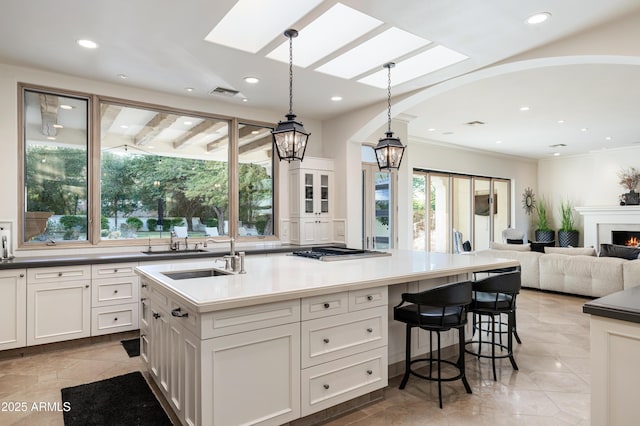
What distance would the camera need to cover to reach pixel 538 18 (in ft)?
9.62

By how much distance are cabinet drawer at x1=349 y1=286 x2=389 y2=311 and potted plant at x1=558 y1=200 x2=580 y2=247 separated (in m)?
9.96

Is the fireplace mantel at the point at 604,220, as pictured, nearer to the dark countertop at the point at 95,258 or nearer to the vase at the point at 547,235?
the vase at the point at 547,235

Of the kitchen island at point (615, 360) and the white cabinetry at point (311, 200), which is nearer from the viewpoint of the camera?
the kitchen island at point (615, 360)

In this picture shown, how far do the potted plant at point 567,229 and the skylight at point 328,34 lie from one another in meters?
9.71

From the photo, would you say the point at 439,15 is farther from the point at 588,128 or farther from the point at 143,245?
the point at 588,128

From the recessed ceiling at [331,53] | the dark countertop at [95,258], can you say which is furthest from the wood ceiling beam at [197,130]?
the dark countertop at [95,258]

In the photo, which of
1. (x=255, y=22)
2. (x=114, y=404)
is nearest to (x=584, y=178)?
(x=255, y=22)

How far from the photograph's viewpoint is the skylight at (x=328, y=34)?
9.95 ft

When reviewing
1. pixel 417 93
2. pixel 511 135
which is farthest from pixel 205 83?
pixel 511 135

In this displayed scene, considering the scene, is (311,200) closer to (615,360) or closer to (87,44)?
(87,44)

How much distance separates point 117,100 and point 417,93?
11.9 ft

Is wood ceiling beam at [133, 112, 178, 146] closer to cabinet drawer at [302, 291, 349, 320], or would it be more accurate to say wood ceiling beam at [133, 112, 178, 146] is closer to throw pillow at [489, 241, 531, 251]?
cabinet drawer at [302, 291, 349, 320]

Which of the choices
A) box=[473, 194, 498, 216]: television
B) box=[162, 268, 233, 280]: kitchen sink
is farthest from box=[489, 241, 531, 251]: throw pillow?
box=[162, 268, 233, 280]: kitchen sink

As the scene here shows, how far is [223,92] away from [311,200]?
1.99 metres
